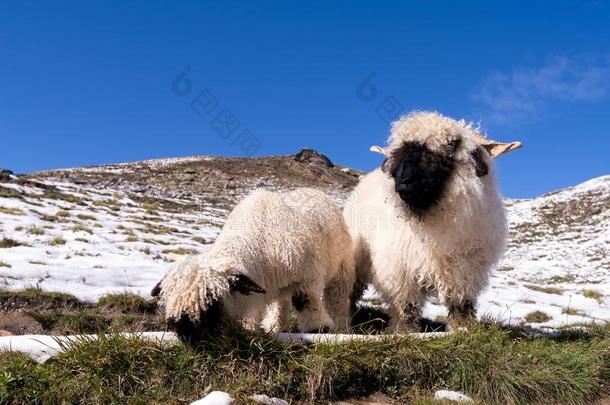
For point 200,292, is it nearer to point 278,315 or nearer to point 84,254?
point 278,315

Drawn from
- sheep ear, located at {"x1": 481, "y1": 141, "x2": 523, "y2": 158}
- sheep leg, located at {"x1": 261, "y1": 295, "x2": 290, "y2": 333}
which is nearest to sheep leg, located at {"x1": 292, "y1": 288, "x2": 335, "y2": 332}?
sheep leg, located at {"x1": 261, "y1": 295, "x2": 290, "y2": 333}

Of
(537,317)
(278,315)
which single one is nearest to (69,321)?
(278,315)

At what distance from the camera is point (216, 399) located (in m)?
3.72

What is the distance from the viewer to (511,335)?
5.81 metres

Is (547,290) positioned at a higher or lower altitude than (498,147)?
lower

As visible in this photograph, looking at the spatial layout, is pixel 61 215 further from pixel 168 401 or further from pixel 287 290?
pixel 168 401

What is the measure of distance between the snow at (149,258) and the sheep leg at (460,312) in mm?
752

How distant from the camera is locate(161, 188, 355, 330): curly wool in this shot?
14.8 ft

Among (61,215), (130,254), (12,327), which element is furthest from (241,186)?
(12,327)

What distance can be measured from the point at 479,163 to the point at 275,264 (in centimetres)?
260

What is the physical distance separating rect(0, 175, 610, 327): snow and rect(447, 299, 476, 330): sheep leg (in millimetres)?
752

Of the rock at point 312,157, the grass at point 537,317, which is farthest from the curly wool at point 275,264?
the rock at point 312,157

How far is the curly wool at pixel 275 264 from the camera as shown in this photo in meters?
4.51

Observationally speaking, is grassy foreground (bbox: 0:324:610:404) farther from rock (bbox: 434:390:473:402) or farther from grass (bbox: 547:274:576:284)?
grass (bbox: 547:274:576:284)
